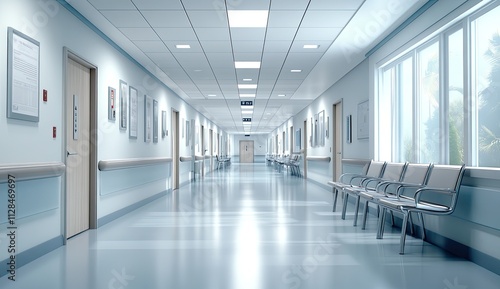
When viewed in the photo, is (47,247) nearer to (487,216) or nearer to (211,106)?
(487,216)

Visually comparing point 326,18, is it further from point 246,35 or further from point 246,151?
point 246,151

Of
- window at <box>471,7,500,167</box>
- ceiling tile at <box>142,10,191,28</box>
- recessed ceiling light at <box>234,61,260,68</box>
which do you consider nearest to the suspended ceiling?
ceiling tile at <box>142,10,191,28</box>

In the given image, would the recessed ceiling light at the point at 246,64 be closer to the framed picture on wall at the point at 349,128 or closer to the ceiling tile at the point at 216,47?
the ceiling tile at the point at 216,47

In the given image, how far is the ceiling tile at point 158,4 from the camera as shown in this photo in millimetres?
4625

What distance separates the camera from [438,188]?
410 cm

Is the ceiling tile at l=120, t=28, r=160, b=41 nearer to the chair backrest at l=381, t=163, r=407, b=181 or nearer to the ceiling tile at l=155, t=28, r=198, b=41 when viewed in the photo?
the ceiling tile at l=155, t=28, r=198, b=41

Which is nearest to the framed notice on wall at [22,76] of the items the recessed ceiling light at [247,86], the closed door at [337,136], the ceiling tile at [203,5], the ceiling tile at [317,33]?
the ceiling tile at [203,5]

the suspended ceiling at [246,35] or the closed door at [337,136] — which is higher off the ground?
the suspended ceiling at [246,35]

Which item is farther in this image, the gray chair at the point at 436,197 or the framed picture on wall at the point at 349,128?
the framed picture on wall at the point at 349,128

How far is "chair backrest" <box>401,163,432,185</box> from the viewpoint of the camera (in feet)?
15.2

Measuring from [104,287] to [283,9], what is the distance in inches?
146

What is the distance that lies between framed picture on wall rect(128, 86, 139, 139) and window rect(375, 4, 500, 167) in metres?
4.45

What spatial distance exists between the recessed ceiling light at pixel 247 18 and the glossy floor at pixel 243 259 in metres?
2.82

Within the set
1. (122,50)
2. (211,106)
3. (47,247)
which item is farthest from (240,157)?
(47,247)
